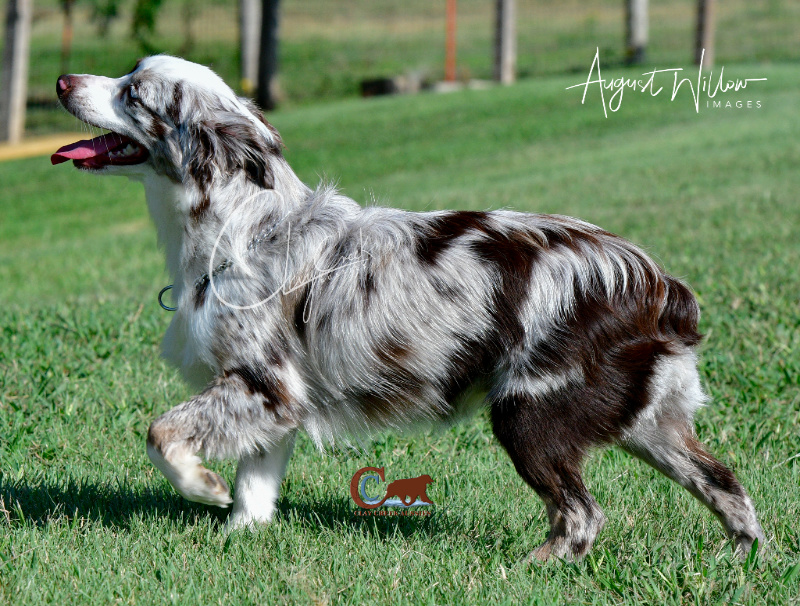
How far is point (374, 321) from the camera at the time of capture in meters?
3.43

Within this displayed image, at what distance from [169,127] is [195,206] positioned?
0.32m

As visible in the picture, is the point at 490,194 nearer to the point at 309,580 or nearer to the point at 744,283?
the point at 744,283

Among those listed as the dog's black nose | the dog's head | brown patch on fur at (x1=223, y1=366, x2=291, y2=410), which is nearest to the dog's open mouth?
the dog's head

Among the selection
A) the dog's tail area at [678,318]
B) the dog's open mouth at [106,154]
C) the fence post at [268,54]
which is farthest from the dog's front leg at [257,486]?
the fence post at [268,54]

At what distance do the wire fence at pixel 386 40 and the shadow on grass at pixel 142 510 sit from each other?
22.7 m

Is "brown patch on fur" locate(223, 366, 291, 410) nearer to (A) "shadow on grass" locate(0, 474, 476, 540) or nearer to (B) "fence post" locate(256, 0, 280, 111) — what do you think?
(A) "shadow on grass" locate(0, 474, 476, 540)

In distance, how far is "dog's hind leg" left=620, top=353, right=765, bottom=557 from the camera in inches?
132

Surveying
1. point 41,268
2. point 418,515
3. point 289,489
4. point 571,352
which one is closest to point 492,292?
point 571,352

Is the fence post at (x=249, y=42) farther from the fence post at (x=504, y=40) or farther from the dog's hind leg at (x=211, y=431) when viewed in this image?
the dog's hind leg at (x=211, y=431)

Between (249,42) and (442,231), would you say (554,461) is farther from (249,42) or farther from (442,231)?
(249,42)

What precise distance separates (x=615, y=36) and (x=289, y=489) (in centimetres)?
3078

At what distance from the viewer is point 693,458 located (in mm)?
3471

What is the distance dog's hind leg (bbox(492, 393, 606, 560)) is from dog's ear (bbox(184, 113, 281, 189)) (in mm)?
1306

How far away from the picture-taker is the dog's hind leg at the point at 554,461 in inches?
129
